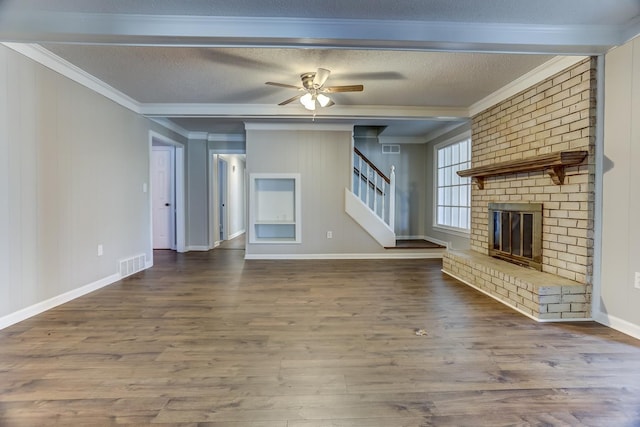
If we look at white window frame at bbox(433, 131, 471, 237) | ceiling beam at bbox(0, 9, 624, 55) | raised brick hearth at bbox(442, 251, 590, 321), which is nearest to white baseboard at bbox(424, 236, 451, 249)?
white window frame at bbox(433, 131, 471, 237)

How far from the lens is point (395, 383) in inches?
69.6

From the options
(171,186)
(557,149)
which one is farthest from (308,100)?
(171,186)

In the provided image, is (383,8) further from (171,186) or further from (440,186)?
(171,186)

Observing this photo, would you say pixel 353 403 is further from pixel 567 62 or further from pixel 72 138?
pixel 72 138

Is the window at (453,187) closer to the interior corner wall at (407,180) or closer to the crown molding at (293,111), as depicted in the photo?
the interior corner wall at (407,180)

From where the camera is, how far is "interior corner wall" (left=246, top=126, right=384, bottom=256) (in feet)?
18.0

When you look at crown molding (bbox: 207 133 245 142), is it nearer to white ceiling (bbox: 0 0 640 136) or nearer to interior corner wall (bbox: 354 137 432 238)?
interior corner wall (bbox: 354 137 432 238)

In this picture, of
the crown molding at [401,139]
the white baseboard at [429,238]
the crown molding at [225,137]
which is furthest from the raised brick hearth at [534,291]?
the crown molding at [225,137]

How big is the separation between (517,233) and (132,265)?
5.03 metres

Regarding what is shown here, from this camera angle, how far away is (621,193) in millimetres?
2502

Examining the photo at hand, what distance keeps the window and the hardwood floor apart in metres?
2.50

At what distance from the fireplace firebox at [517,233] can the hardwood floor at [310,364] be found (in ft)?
2.32

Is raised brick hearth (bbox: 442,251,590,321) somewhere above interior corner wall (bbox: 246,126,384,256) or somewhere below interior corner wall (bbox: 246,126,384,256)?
below

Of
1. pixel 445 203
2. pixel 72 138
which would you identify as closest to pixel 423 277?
pixel 445 203
